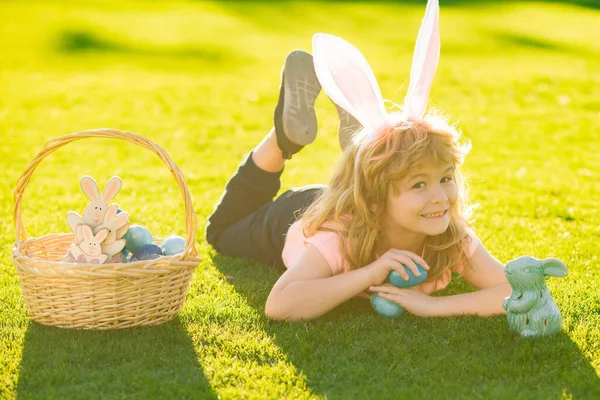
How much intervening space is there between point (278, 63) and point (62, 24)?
254 inches

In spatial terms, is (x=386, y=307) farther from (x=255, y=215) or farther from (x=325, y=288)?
(x=255, y=215)

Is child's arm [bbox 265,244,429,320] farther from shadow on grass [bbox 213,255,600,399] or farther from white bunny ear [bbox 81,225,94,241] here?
white bunny ear [bbox 81,225,94,241]

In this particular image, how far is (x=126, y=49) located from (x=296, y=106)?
11.0 m

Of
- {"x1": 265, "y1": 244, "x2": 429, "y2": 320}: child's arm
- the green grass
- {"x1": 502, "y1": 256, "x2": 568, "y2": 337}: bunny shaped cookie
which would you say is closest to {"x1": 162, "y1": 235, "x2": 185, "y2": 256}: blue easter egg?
the green grass

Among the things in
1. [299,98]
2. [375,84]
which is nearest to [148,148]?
[375,84]

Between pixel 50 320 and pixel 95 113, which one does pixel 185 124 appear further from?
pixel 50 320

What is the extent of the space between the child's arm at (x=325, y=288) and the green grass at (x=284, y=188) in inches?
2.8

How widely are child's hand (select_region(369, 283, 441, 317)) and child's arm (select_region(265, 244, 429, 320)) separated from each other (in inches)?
3.0

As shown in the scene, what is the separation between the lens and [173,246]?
3611 millimetres

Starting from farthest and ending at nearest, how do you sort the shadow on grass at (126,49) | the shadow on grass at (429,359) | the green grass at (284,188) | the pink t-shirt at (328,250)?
1. the shadow on grass at (126,49)
2. the pink t-shirt at (328,250)
3. the green grass at (284,188)
4. the shadow on grass at (429,359)

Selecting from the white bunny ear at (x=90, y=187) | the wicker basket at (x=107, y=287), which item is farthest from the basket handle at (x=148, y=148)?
the white bunny ear at (x=90, y=187)

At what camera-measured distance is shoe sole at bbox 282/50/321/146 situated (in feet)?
13.4

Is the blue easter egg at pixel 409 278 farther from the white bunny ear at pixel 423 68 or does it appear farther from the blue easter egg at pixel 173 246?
the blue easter egg at pixel 173 246

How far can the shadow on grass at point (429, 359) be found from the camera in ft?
8.81
